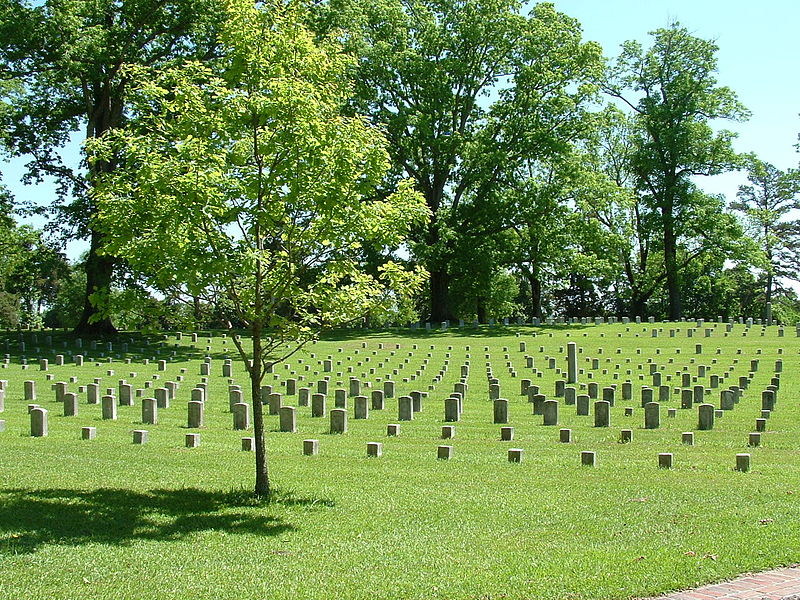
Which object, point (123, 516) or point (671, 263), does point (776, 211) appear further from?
point (123, 516)

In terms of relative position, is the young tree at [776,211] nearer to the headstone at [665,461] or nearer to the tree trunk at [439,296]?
the tree trunk at [439,296]

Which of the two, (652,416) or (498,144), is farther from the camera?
(498,144)

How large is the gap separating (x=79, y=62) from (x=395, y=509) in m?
28.8

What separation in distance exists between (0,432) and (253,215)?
7276 millimetres

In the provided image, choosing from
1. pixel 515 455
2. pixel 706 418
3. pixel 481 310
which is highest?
pixel 481 310

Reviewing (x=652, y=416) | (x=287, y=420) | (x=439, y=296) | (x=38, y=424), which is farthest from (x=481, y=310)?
(x=38, y=424)

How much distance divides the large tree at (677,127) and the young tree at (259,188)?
1846 inches

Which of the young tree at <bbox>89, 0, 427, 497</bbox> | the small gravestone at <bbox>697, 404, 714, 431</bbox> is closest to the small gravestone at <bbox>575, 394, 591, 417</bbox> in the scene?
the small gravestone at <bbox>697, 404, 714, 431</bbox>

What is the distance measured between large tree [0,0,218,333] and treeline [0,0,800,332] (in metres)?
0.09

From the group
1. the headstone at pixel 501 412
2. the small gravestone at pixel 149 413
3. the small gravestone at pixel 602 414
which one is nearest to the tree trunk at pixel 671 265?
the small gravestone at pixel 602 414

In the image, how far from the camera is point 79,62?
108 feet

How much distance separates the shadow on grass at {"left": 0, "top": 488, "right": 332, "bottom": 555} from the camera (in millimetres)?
8266

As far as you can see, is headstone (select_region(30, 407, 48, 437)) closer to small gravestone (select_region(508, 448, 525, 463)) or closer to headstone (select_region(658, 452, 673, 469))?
small gravestone (select_region(508, 448, 525, 463))

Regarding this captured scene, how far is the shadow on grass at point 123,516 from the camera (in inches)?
325
